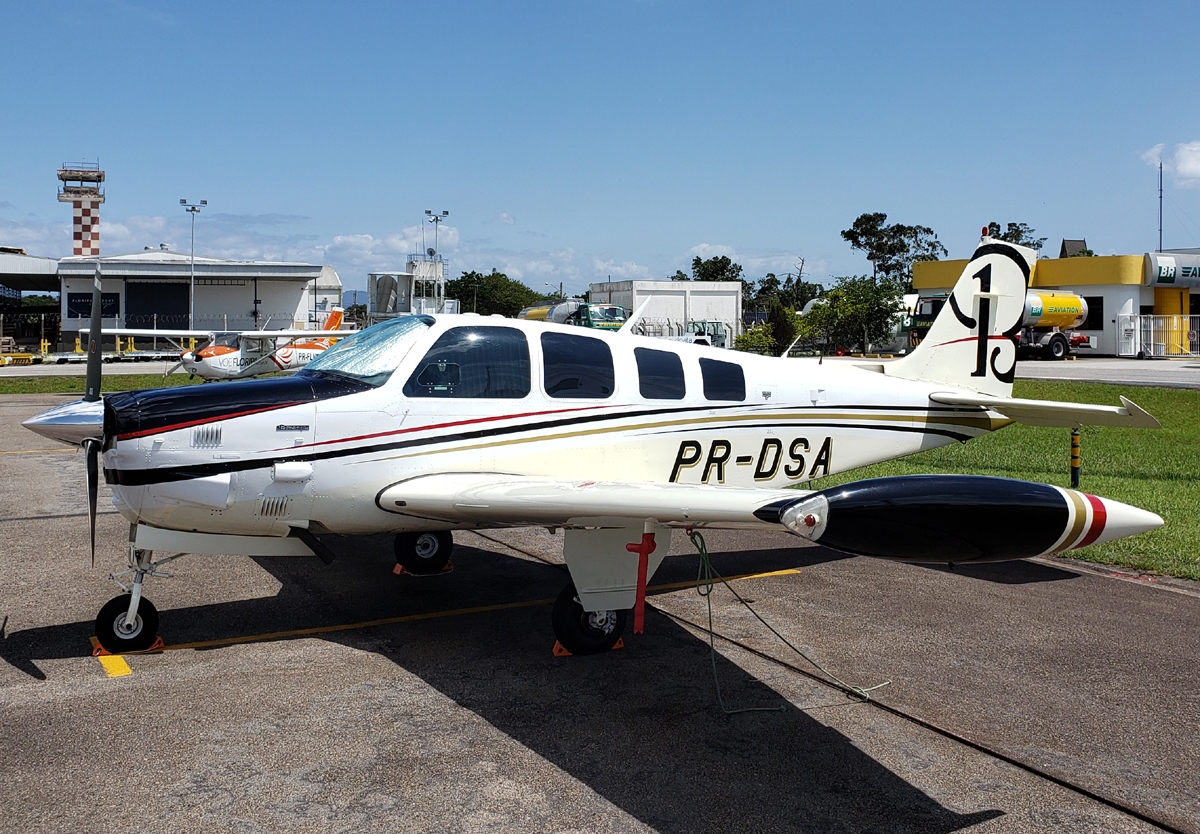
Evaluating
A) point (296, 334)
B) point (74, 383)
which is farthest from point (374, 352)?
point (74, 383)

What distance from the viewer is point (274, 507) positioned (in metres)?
6.17

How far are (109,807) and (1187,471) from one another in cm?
1524

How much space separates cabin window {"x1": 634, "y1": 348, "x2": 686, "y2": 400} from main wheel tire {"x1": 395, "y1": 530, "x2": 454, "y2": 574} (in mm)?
2521

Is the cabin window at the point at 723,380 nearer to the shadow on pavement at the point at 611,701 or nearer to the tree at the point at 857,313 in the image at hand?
the shadow on pavement at the point at 611,701

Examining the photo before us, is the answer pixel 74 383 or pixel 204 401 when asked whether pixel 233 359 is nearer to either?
pixel 74 383

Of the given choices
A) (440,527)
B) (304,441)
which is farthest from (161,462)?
(440,527)

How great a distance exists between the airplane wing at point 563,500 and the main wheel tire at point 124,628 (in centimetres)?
180

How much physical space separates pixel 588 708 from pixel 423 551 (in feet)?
11.5

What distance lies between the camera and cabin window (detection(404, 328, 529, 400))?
262 inches

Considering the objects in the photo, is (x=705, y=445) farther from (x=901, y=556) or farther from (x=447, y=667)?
(x=901, y=556)

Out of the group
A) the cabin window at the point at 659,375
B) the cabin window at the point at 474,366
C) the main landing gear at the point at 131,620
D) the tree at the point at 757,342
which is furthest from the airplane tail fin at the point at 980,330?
the tree at the point at 757,342

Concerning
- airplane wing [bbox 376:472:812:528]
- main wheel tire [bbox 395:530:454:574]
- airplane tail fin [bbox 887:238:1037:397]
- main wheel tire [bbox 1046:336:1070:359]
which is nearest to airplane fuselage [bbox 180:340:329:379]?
main wheel tire [bbox 395:530:454:574]

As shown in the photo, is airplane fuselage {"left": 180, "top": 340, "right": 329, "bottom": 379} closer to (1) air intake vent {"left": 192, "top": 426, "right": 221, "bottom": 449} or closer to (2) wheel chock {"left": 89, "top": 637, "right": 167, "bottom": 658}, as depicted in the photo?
(2) wheel chock {"left": 89, "top": 637, "right": 167, "bottom": 658}

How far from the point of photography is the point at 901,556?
4.10 metres
